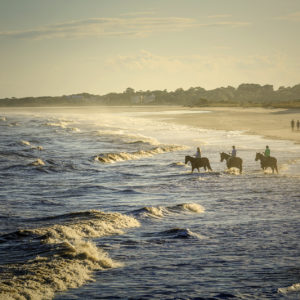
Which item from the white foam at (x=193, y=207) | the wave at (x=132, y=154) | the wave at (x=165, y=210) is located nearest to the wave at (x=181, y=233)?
the wave at (x=165, y=210)

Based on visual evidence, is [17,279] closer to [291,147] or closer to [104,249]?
[104,249]

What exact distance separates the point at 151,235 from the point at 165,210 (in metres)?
3.72

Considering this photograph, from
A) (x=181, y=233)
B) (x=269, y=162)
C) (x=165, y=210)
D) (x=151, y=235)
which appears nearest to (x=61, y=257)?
(x=151, y=235)

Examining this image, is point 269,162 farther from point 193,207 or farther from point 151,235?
point 151,235

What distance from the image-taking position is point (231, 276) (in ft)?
40.8

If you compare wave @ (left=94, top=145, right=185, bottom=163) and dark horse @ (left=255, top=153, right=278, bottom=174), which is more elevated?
dark horse @ (left=255, top=153, right=278, bottom=174)

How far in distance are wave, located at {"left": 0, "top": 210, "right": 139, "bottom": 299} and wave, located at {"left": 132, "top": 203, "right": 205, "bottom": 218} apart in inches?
40.8

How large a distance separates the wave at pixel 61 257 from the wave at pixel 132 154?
69.0ft

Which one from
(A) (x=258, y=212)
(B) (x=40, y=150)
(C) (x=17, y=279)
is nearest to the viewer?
(C) (x=17, y=279)

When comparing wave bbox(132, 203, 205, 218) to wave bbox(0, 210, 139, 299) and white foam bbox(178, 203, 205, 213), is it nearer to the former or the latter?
white foam bbox(178, 203, 205, 213)

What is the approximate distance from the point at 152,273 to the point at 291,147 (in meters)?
32.6

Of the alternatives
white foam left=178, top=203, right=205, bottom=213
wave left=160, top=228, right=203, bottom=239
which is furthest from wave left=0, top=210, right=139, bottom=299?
white foam left=178, top=203, right=205, bottom=213

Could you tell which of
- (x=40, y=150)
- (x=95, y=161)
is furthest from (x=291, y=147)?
(x=40, y=150)

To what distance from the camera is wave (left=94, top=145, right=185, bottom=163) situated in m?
39.7
